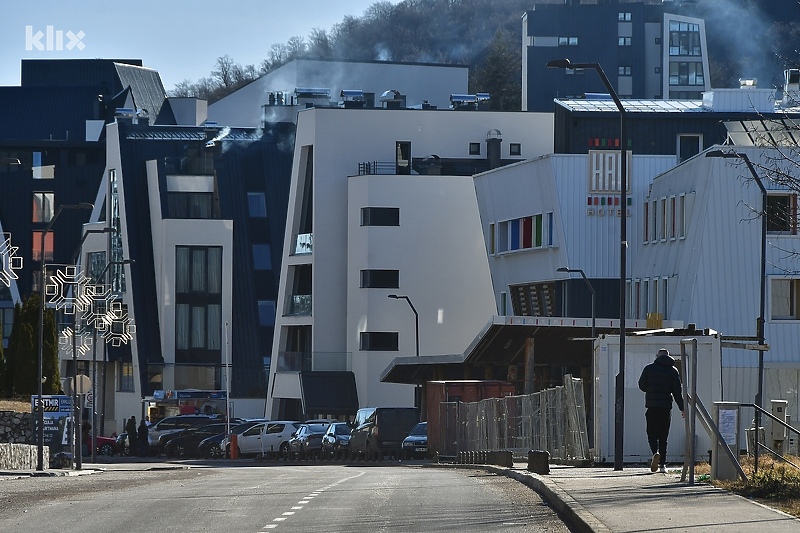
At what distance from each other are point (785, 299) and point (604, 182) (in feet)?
34.3

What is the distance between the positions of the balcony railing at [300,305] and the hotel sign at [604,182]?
81.8ft

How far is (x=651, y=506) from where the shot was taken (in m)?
17.2

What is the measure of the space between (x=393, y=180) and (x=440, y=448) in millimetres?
37864

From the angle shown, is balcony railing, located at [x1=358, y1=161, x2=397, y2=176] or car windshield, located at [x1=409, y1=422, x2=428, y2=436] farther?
balcony railing, located at [x1=358, y1=161, x2=397, y2=176]

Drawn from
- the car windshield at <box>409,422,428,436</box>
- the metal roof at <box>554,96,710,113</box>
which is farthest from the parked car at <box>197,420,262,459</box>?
the metal roof at <box>554,96,710,113</box>

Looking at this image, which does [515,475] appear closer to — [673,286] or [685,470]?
Answer: [685,470]

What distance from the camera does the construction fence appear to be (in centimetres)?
2973

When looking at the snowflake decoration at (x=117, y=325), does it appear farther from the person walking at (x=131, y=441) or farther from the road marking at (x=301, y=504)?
the road marking at (x=301, y=504)

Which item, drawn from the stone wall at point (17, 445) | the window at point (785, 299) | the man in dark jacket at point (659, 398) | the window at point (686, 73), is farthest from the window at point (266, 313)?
the man in dark jacket at point (659, 398)

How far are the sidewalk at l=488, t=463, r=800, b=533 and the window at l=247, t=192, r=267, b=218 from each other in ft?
242

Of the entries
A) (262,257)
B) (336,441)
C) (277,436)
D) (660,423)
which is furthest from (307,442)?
(262,257)

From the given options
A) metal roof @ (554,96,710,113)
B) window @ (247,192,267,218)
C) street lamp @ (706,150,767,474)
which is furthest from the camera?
window @ (247,192,267,218)

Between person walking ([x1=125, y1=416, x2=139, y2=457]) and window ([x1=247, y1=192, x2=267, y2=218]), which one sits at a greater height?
window ([x1=247, y1=192, x2=267, y2=218])

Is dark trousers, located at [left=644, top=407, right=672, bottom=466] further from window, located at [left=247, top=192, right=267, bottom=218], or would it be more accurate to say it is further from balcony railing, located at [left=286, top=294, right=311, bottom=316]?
window, located at [left=247, top=192, right=267, bottom=218]
